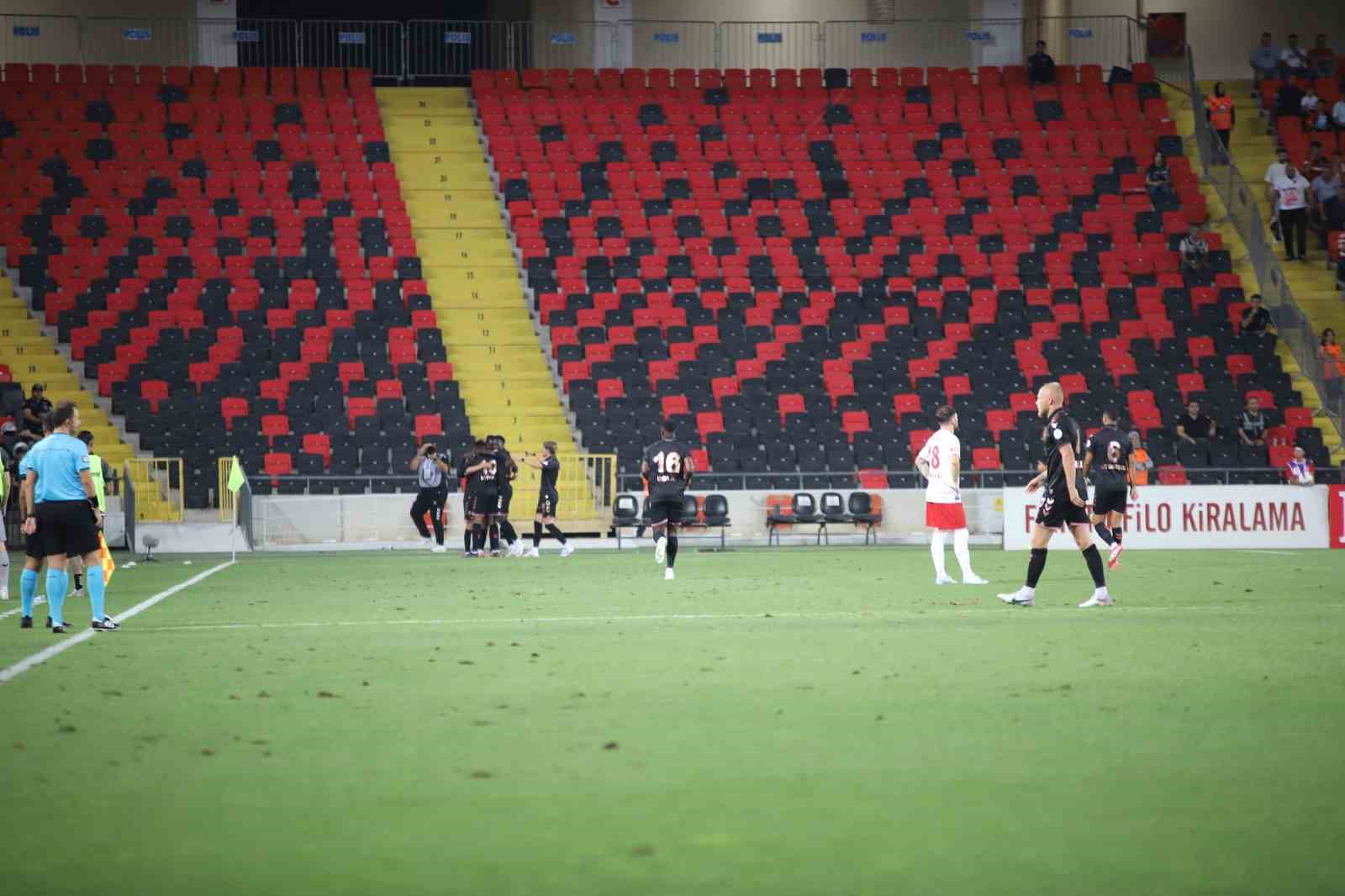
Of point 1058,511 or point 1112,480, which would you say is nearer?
point 1058,511

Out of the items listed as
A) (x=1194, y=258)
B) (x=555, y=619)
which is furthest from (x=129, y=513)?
(x=1194, y=258)

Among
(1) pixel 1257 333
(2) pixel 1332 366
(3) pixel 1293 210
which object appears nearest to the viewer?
(2) pixel 1332 366

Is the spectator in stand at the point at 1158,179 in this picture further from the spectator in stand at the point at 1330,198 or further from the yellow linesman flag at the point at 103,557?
the yellow linesman flag at the point at 103,557

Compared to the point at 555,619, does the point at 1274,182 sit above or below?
above

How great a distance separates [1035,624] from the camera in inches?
569

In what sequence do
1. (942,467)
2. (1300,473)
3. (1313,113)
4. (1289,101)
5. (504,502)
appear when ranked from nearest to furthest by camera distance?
(942,467) → (504,502) → (1300,473) → (1313,113) → (1289,101)

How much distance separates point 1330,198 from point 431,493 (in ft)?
76.4

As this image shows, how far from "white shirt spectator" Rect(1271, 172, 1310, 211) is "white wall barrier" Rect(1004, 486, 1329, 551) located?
11.4 meters

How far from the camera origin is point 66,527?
14258 mm

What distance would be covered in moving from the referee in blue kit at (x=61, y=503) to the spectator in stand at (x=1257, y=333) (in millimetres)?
27948

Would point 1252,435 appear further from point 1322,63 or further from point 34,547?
point 34,547

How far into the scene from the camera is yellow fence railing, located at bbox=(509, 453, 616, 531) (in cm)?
3177

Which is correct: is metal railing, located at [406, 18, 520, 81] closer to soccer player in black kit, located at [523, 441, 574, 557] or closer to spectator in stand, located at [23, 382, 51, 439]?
spectator in stand, located at [23, 382, 51, 439]

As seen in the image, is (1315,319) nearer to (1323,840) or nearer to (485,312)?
(485,312)
